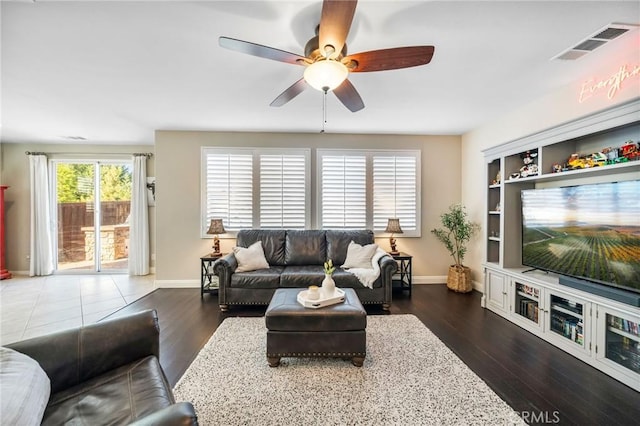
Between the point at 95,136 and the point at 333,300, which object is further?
the point at 95,136

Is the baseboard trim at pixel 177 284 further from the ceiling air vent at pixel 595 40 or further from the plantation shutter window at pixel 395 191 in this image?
the ceiling air vent at pixel 595 40

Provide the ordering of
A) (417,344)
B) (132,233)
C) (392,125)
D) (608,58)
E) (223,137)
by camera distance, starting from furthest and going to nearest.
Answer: (132,233) → (223,137) → (392,125) → (417,344) → (608,58)

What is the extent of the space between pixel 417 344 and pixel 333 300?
1.00 metres

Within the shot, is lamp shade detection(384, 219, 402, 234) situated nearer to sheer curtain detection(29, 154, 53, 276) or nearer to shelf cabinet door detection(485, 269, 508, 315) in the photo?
shelf cabinet door detection(485, 269, 508, 315)

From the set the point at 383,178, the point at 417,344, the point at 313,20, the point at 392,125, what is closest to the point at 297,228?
the point at 383,178

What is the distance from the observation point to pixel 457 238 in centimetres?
426

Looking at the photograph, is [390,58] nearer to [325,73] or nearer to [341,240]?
[325,73]

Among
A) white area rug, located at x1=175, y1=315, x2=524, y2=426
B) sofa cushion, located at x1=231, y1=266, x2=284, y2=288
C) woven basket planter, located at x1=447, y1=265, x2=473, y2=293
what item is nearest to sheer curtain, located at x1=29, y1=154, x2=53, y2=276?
sofa cushion, located at x1=231, y1=266, x2=284, y2=288

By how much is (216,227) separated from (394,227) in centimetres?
293

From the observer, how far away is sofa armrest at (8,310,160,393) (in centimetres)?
131

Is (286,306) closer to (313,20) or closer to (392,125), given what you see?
(313,20)

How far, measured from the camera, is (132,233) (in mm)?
5320

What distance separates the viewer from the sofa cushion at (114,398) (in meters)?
1.13

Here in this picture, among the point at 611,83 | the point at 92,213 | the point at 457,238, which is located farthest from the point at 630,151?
the point at 92,213
